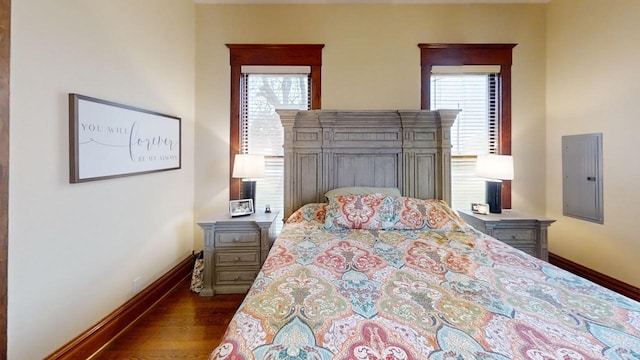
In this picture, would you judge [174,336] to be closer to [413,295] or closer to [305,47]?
[413,295]

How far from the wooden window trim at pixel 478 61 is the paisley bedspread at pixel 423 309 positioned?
1.84 meters

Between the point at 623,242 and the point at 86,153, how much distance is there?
4.29 meters

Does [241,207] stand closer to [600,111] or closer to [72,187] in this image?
[72,187]

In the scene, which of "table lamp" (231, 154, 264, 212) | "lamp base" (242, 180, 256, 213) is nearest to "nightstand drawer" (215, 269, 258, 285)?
"lamp base" (242, 180, 256, 213)

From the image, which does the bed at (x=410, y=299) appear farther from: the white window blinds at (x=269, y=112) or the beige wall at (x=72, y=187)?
the beige wall at (x=72, y=187)

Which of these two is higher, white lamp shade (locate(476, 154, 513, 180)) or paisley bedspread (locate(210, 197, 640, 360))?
white lamp shade (locate(476, 154, 513, 180))

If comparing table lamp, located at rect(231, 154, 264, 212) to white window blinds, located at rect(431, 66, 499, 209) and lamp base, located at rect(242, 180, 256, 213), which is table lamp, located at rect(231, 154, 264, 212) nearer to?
lamp base, located at rect(242, 180, 256, 213)

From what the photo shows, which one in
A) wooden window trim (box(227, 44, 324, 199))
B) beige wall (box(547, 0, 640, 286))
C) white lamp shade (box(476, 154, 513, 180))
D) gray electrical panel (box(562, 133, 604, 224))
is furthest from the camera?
wooden window trim (box(227, 44, 324, 199))

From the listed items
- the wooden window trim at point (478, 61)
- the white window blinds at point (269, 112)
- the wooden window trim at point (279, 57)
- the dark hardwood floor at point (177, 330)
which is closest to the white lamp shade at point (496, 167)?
A: the wooden window trim at point (478, 61)

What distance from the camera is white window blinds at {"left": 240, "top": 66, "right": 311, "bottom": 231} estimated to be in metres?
3.09

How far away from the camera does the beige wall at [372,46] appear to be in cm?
305

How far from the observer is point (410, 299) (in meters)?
1.14

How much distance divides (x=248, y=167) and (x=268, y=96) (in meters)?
0.90

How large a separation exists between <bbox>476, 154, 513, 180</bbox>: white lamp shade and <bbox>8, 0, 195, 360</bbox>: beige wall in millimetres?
3227
